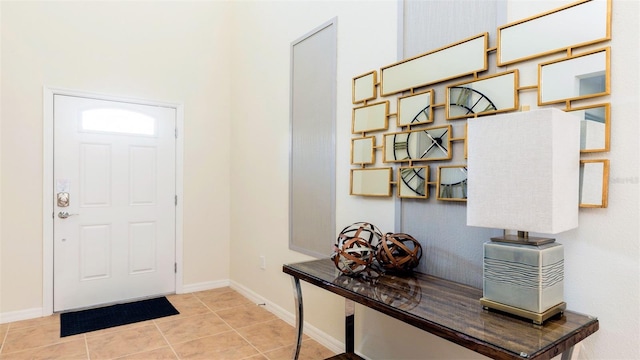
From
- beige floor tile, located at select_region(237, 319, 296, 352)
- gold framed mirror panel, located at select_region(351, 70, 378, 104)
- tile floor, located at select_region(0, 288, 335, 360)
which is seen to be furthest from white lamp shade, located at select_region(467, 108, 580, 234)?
beige floor tile, located at select_region(237, 319, 296, 352)

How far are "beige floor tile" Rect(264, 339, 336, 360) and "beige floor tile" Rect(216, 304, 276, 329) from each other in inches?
22.4

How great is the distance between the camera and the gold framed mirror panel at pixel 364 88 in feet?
7.55

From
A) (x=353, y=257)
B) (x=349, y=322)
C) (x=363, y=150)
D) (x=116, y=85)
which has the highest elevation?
(x=116, y=85)

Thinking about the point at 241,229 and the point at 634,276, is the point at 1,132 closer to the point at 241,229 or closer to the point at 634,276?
the point at 241,229

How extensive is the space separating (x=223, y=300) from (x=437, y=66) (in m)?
2.99

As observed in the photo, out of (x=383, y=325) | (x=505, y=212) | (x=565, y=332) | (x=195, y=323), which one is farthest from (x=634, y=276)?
(x=195, y=323)

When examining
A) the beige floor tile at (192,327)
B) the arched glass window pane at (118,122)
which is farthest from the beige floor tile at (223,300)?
the arched glass window pane at (118,122)

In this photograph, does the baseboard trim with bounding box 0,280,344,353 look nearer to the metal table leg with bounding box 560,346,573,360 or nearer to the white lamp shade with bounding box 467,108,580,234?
the metal table leg with bounding box 560,346,573,360

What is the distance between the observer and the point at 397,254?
6.17 ft

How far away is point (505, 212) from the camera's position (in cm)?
126

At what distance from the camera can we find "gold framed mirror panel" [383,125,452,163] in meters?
1.88

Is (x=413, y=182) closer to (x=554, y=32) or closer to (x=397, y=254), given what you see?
(x=397, y=254)

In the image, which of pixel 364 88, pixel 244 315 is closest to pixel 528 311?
pixel 364 88

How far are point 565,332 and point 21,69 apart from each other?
4157 millimetres
